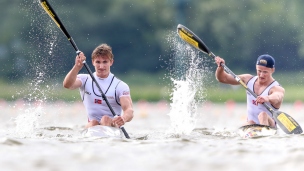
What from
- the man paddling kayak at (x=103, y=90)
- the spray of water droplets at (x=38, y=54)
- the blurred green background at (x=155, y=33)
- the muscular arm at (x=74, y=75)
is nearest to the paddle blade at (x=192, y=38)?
the man paddling kayak at (x=103, y=90)

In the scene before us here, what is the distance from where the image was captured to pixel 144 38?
42.1m

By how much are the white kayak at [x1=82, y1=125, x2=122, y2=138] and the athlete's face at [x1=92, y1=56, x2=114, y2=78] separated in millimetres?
861

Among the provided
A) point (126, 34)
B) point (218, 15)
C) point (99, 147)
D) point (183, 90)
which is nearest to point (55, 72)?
point (126, 34)

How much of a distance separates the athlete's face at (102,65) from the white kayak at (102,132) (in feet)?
2.83

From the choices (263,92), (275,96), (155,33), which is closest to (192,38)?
(263,92)

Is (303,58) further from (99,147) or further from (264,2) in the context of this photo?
(99,147)

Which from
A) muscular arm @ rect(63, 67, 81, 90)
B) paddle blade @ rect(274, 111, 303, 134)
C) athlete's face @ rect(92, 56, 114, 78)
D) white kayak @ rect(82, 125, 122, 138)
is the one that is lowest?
white kayak @ rect(82, 125, 122, 138)

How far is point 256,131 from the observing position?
10008mm

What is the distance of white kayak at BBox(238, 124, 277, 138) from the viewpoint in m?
9.94

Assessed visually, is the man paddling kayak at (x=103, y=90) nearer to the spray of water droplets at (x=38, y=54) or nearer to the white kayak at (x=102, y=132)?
the white kayak at (x=102, y=132)

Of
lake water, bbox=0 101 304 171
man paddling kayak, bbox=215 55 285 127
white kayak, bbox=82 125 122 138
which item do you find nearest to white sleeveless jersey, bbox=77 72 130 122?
white kayak, bbox=82 125 122 138

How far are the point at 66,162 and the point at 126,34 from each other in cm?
3535

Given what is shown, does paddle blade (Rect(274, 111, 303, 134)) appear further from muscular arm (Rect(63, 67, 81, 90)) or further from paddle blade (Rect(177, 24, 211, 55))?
muscular arm (Rect(63, 67, 81, 90))

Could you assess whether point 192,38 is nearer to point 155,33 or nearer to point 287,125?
point 287,125
